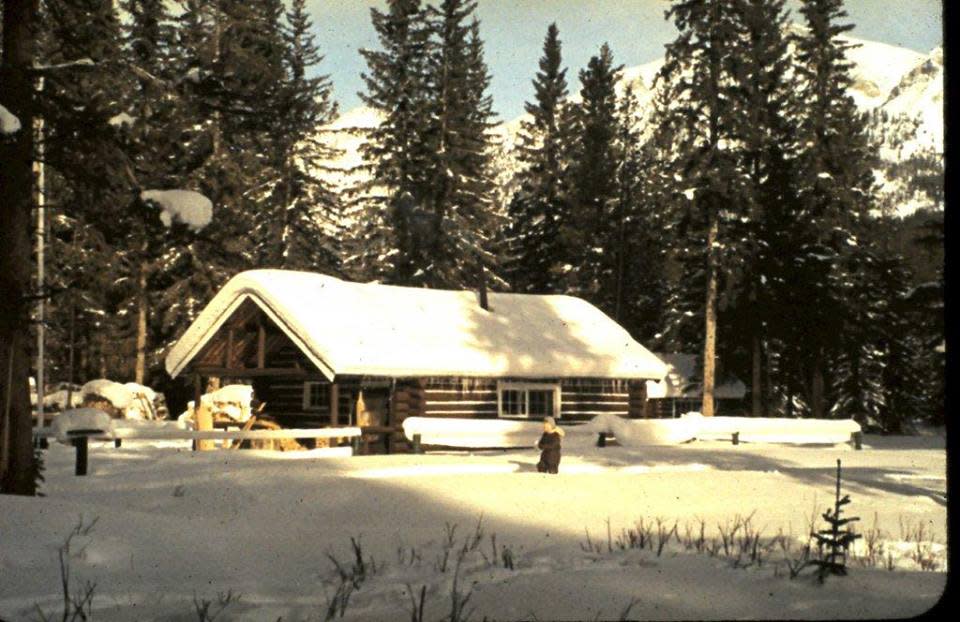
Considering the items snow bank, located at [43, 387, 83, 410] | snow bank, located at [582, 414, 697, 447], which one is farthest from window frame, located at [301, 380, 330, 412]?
snow bank, located at [43, 387, 83, 410]

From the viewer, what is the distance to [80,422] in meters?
16.2

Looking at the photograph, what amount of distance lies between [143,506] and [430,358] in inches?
524

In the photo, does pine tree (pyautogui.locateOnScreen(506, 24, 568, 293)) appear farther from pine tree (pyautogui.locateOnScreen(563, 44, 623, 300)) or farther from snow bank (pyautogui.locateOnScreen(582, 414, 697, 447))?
snow bank (pyautogui.locateOnScreen(582, 414, 697, 447))

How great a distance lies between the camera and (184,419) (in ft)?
114

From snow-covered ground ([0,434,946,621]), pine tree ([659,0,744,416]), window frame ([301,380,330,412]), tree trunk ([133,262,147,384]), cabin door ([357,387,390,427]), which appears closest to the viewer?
snow-covered ground ([0,434,946,621])

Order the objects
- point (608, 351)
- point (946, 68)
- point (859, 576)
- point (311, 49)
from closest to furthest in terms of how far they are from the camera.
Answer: point (946, 68) → point (859, 576) → point (311, 49) → point (608, 351)

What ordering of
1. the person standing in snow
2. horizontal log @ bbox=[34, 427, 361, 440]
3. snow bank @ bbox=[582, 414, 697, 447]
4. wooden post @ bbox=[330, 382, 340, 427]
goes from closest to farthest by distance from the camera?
1. the person standing in snow
2. horizontal log @ bbox=[34, 427, 361, 440]
3. wooden post @ bbox=[330, 382, 340, 427]
4. snow bank @ bbox=[582, 414, 697, 447]

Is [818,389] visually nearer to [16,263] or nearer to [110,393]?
[110,393]

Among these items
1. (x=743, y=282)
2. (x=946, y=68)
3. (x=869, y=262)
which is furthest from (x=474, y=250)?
(x=743, y=282)

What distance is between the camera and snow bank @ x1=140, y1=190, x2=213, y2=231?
11508 millimetres

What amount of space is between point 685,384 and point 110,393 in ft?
79.8

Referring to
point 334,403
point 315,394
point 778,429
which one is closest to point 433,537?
point 334,403

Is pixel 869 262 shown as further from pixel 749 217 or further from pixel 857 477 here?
pixel 857 477

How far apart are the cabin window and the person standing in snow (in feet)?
38.5
